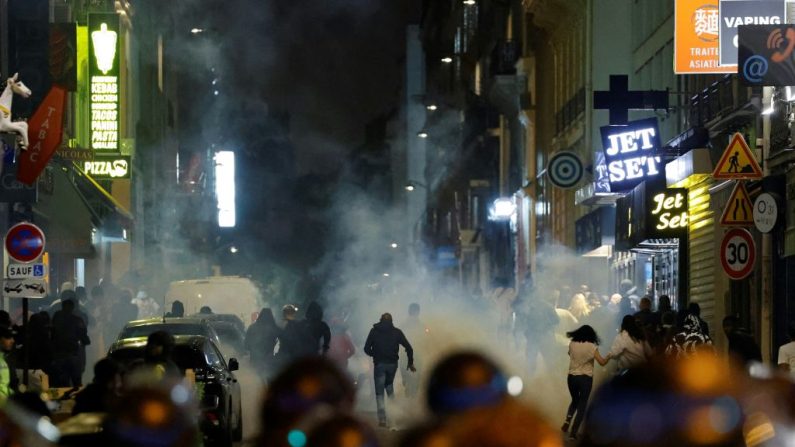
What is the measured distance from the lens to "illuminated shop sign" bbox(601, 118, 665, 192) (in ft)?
97.6

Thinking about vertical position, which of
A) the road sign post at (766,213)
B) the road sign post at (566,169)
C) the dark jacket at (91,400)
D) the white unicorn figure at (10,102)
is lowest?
the dark jacket at (91,400)

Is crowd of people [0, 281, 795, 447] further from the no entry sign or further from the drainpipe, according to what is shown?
the drainpipe

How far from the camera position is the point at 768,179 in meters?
24.2

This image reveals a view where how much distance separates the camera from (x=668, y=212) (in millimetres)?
30094

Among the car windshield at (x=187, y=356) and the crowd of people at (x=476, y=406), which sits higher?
the crowd of people at (x=476, y=406)

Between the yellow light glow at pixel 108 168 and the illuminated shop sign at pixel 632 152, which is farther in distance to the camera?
the yellow light glow at pixel 108 168

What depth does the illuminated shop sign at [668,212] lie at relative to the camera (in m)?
30.0

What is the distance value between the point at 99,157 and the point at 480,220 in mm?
36173

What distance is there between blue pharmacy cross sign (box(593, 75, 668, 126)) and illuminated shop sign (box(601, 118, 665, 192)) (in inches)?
18.5

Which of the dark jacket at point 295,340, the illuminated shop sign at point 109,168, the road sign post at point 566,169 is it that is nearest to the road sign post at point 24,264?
the dark jacket at point 295,340

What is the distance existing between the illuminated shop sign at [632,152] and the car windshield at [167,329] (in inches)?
474

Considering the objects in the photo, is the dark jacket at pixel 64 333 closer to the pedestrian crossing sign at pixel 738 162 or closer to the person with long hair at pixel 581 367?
the person with long hair at pixel 581 367

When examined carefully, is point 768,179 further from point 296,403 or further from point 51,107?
point 296,403

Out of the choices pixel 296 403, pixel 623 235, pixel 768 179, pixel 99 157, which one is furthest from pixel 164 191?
pixel 296 403
